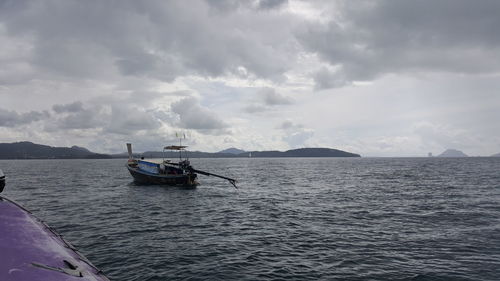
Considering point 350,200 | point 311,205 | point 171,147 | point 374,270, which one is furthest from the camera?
point 171,147

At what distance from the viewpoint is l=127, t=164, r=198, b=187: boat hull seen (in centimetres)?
4322

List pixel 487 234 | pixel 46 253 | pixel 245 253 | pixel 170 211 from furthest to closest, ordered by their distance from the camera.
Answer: pixel 170 211 → pixel 487 234 → pixel 245 253 → pixel 46 253

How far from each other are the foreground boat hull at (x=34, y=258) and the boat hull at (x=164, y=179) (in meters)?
33.5

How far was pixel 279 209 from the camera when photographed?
85.5 ft

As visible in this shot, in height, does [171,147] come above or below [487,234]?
above

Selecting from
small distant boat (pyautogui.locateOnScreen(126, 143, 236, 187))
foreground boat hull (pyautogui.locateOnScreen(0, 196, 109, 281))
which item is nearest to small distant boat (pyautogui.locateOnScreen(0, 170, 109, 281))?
foreground boat hull (pyautogui.locateOnScreen(0, 196, 109, 281))

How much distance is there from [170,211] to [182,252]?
11.9 m

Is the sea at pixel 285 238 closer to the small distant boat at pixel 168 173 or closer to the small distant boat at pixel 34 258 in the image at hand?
the small distant boat at pixel 34 258

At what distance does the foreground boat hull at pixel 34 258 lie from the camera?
18.6ft

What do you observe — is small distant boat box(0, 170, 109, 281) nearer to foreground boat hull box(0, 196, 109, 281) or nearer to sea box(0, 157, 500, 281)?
foreground boat hull box(0, 196, 109, 281)

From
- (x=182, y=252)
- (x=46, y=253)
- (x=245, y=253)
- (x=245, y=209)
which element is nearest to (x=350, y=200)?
(x=245, y=209)

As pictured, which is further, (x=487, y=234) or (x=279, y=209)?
(x=279, y=209)

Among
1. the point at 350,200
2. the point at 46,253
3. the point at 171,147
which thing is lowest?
the point at 350,200

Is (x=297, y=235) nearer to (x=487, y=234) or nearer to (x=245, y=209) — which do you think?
(x=245, y=209)
